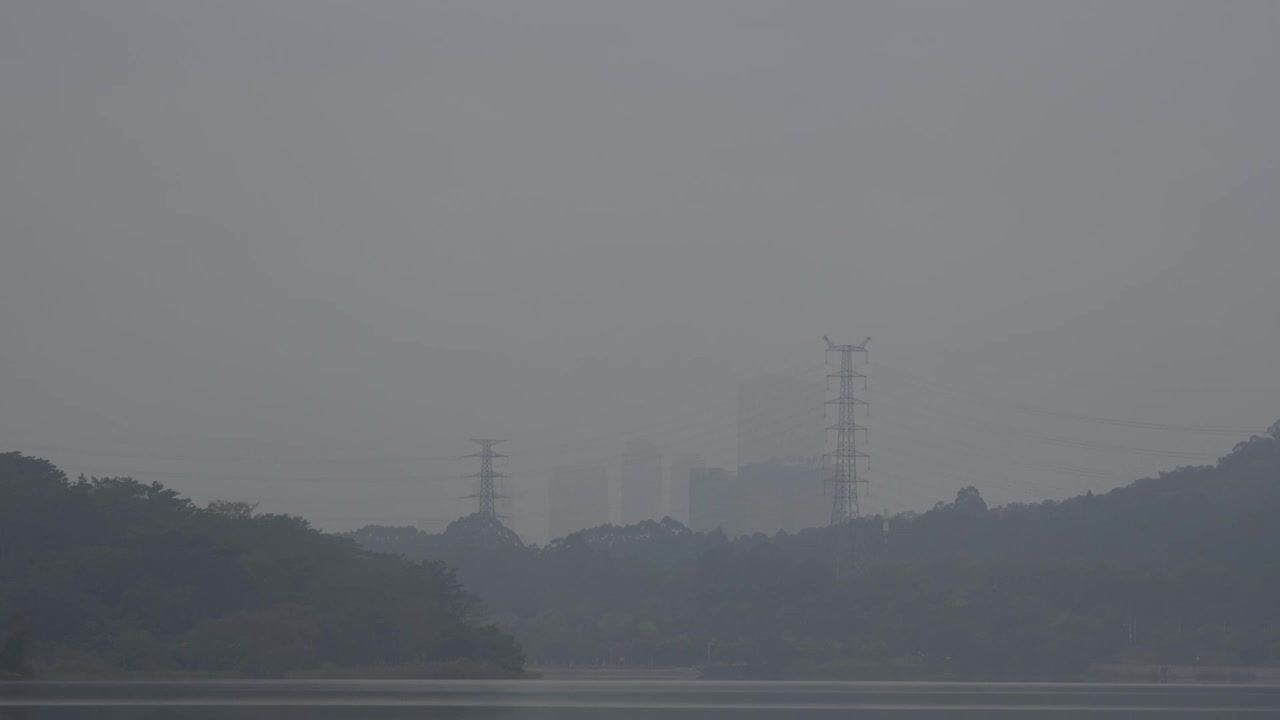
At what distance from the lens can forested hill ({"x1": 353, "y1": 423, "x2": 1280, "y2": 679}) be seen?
5031 centimetres

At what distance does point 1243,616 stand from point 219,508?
39.0 meters

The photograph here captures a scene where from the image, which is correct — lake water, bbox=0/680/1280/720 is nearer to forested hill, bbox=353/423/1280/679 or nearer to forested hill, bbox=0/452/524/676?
forested hill, bbox=0/452/524/676

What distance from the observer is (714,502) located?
3319 inches

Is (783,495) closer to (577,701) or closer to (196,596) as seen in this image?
(196,596)

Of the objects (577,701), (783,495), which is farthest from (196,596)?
(783,495)

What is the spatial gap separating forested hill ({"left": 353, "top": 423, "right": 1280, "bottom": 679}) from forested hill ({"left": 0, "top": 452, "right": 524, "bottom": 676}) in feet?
48.3

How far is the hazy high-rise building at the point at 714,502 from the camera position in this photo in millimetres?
83688

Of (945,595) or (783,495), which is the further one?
(783,495)

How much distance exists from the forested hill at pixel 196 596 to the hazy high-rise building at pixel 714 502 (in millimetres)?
41506

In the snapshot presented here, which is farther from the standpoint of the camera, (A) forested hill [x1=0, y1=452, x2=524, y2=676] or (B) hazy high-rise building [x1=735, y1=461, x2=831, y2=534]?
(B) hazy high-rise building [x1=735, y1=461, x2=831, y2=534]

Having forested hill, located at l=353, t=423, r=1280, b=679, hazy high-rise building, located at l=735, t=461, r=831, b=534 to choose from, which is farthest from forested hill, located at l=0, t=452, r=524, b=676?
hazy high-rise building, located at l=735, t=461, r=831, b=534

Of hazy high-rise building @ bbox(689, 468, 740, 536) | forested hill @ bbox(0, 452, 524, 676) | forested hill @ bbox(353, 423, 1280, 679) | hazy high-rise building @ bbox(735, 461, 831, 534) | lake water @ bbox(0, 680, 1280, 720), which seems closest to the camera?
lake water @ bbox(0, 680, 1280, 720)

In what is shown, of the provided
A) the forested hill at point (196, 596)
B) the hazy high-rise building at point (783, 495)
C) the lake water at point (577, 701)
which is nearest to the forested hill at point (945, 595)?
the hazy high-rise building at point (783, 495)

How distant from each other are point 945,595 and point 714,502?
103ft
